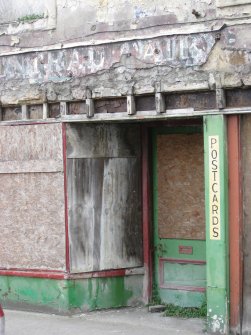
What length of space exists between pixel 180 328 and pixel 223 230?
5.27 ft

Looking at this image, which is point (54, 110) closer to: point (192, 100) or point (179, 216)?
point (192, 100)

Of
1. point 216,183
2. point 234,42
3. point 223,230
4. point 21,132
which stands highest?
point 234,42

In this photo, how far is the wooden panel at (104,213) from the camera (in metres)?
9.81

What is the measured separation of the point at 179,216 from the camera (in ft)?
33.5

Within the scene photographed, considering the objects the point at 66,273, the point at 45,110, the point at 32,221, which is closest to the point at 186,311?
the point at 66,273

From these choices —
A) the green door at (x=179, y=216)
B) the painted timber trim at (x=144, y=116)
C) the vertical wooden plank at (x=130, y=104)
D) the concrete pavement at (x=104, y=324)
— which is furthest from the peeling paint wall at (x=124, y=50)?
the concrete pavement at (x=104, y=324)

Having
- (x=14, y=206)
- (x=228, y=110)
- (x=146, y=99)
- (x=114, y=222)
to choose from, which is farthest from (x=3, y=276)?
(x=228, y=110)

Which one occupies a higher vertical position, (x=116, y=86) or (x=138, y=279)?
(x=116, y=86)

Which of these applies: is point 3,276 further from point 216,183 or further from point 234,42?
point 234,42

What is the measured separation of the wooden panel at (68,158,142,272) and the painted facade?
0.02 meters

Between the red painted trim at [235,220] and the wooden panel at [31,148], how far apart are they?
8.23 ft

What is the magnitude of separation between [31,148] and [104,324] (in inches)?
106

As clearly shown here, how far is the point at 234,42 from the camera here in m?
8.51

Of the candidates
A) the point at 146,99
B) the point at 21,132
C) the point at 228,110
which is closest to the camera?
the point at 228,110
